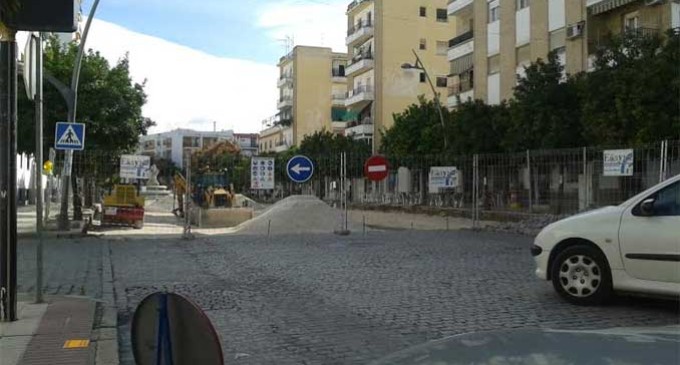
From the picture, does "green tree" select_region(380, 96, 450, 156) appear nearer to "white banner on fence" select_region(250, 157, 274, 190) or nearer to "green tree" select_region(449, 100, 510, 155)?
"green tree" select_region(449, 100, 510, 155)

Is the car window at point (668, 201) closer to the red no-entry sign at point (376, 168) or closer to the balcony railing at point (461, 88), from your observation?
the red no-entry sign at point (376, 168)

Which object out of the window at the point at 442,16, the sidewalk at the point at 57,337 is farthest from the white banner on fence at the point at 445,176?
the window at the point at 442,16

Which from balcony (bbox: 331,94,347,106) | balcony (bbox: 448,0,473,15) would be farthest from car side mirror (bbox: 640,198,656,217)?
balcony (bbox: 331,94,347,106)

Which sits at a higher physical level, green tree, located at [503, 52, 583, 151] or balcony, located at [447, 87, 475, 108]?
balcony, located at [447, 87, 475, 108]


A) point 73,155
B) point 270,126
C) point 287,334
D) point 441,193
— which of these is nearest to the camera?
point 287,334

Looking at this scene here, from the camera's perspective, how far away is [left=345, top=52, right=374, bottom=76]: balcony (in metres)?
68.5

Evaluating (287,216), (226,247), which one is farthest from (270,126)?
(226,247)

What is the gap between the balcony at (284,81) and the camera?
94044mm

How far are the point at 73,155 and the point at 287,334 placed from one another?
16668 millimetres

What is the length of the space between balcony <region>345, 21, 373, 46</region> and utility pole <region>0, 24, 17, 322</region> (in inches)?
2484

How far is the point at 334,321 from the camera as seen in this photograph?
7.72 meters

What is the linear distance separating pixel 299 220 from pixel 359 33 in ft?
160

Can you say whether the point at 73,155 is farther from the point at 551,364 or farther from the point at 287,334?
the point at 551,364

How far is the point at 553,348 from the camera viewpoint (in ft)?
7.93
